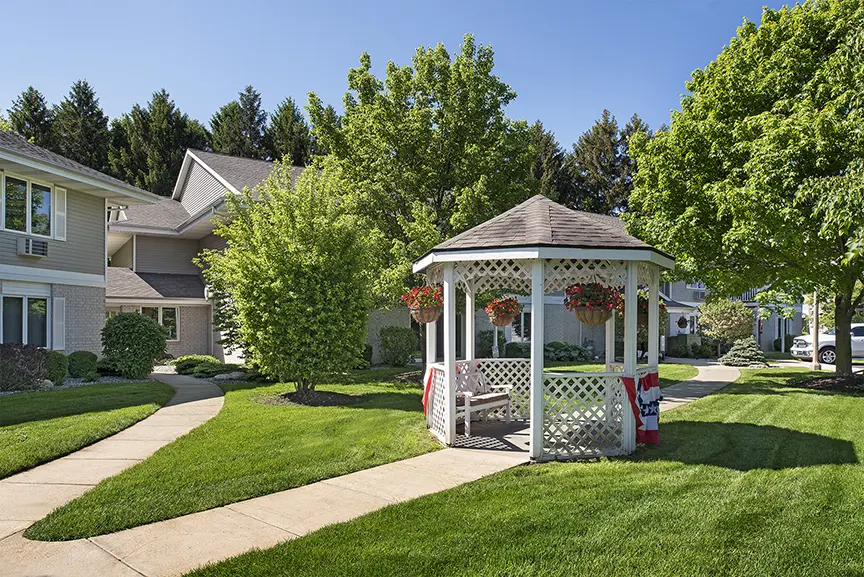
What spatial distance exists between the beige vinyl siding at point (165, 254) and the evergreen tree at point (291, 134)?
17.3 metres

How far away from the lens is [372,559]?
4457 mm

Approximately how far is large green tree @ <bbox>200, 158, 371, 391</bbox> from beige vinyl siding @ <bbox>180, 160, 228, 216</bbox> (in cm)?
1229

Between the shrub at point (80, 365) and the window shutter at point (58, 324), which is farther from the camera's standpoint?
the window shutter at point (58, 324)

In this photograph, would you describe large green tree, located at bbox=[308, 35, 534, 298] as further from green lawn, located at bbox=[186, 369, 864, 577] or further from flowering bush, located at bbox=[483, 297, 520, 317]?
green lawn, located at bbox=[186, 369, 864, 577]

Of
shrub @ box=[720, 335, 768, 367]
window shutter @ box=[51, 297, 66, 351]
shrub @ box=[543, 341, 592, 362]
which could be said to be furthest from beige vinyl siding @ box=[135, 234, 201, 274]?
shrub @ box=[720, 335, 768, 367]

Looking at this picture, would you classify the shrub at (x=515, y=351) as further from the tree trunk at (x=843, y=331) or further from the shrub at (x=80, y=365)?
the shrub at (x=80, y=365)

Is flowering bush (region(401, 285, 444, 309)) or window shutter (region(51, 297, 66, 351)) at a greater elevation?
flowering bush (region(401, 285, 444, 309))

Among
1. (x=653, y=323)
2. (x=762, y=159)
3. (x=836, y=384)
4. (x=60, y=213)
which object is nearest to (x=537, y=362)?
(x=653, y=323)

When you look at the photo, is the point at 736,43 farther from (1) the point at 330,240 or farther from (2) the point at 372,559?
(2) the point at 372,559

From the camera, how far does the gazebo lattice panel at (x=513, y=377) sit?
A: 10963 millimetres

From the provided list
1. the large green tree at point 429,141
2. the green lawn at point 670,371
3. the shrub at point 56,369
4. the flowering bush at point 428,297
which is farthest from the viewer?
the green lawn at point 670,371

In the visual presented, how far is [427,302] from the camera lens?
10375 millimetres

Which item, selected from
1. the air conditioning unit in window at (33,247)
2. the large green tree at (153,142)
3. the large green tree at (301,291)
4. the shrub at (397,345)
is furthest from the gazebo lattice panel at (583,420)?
the large green tree at (153,142)

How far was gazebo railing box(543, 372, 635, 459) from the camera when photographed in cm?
811
